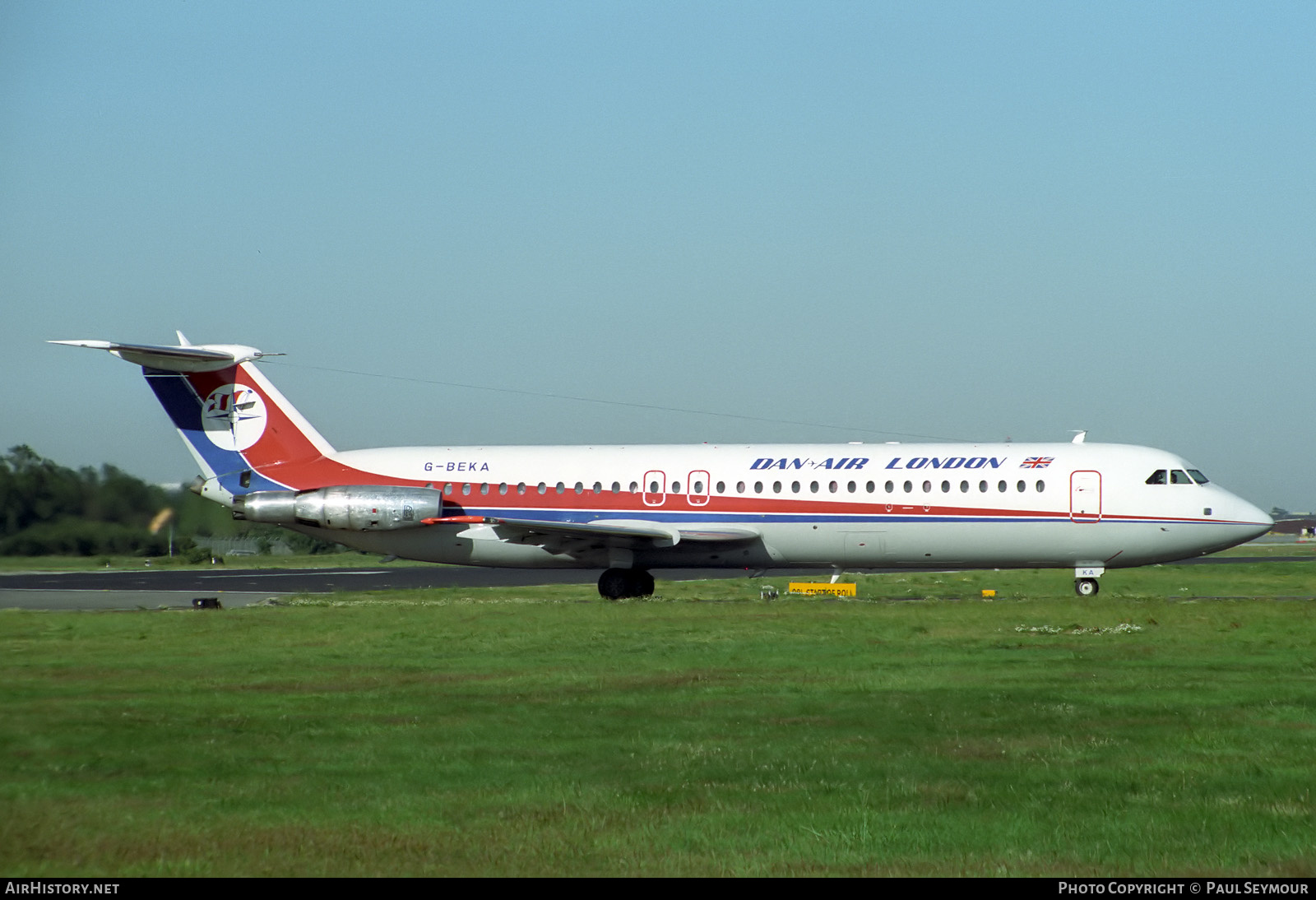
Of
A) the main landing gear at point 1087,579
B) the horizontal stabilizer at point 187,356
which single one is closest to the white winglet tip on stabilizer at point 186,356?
the horizontal stabilizer at point 187,356

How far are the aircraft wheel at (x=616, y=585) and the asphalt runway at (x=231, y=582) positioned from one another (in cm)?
341

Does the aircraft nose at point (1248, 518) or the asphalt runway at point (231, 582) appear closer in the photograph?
the aircraft nose at point (1248, 518)

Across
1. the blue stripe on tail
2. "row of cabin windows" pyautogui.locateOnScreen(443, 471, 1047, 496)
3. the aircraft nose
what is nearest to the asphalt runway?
"row of cabin windows" pyautogui.locateOnScreen(443, 471, 1047, 496)

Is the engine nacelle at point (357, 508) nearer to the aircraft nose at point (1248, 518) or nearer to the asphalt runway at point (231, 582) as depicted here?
A: the asphalt runway at point (231, 582)

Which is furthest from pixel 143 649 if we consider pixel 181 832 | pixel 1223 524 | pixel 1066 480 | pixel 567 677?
pixel 1223 524

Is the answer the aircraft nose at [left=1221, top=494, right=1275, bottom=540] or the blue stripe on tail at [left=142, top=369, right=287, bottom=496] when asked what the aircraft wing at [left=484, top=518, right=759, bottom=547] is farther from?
the aircraft nose at [left=1221, top=494, right=1275, bottom=540]

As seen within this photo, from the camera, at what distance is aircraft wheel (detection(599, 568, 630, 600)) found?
34.8m

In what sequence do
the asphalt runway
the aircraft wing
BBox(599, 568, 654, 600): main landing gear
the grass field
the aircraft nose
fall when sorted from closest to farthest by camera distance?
the grass field
the aircraft nose
the aircraft wing
BBox(599, 568, 654, 600): main landing gear
the asphalt runway

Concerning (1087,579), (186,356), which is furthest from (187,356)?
(1087,579)

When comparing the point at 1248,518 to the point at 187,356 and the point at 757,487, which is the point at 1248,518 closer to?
the point at 757,487

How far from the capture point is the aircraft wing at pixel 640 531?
33037mm

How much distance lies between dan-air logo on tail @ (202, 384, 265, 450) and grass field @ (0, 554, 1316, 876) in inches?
584

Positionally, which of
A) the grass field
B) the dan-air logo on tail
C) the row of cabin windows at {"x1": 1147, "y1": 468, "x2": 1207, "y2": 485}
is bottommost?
the grass field
